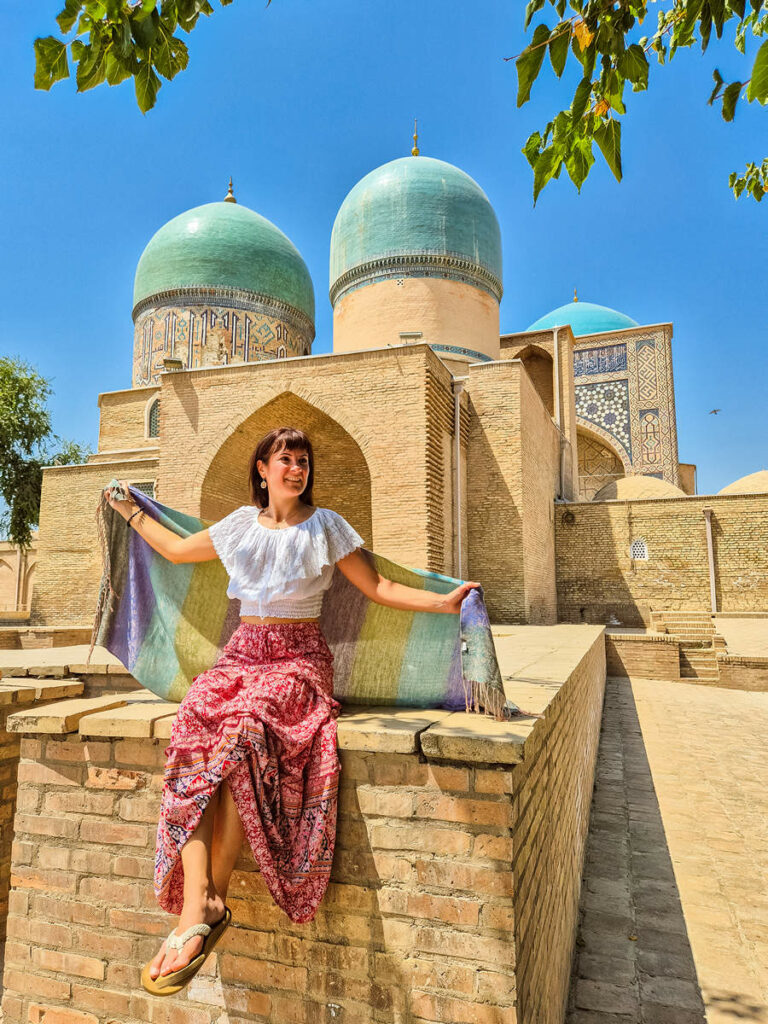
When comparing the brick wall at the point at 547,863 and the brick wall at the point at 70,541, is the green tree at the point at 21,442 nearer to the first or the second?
the brick wall at the point at 70,541

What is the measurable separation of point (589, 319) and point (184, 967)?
85.2ft

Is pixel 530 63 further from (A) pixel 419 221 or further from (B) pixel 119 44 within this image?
(A) pixel 419 221

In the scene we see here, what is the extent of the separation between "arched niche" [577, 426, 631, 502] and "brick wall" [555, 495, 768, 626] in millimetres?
5956

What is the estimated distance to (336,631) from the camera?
7.19 ft

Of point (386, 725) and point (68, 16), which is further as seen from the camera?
point (386, 725)

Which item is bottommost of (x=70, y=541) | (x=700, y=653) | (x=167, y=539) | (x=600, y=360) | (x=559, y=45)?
(x=700, y=653)

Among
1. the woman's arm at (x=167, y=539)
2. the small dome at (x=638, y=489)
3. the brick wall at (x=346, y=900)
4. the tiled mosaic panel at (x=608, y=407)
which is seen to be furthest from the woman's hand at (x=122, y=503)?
the tiled mosaic panel at (x=608, y=407)

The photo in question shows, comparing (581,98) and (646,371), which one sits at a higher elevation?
(646,371)

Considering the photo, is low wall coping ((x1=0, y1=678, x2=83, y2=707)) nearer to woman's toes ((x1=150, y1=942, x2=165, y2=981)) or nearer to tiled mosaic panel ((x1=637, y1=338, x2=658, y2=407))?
woman's toes ((x1=150, y1=942, x2=165, y2=981))

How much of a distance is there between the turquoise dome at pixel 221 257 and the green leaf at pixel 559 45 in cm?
1737

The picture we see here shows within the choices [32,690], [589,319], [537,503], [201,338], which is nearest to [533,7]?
[32,690]

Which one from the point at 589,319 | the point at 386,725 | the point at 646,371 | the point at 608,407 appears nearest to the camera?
the point at 386,725

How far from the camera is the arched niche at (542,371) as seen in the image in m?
18.6

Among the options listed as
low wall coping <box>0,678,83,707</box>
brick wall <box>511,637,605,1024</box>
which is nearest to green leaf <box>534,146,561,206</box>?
brick wall <box>511,637,605,1024</box>
